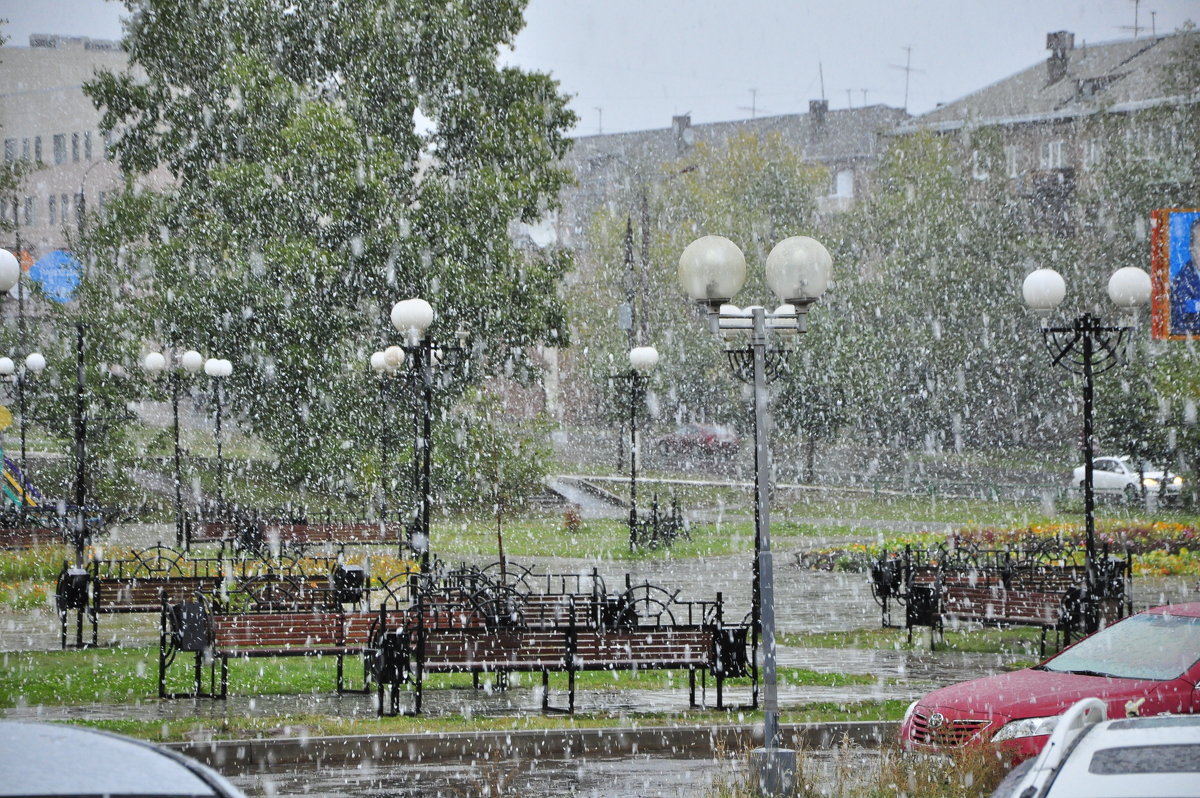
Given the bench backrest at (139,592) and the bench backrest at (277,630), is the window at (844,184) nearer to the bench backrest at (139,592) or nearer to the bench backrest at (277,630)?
the bench backrest at (139,592)

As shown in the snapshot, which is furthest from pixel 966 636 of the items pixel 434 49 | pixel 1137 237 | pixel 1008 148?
pixel 1008 148

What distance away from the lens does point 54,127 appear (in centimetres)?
6906

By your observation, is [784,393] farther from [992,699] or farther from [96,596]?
[992,699]

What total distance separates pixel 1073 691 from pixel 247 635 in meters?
6.78

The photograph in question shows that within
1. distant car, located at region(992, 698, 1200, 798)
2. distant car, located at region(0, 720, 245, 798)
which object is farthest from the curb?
→ distant car, located at region(0, 720, 245, 798)

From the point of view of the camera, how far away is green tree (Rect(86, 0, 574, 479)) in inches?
1162

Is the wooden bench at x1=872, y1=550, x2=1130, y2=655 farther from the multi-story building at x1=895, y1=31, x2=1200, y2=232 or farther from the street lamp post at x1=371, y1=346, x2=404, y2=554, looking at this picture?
the multi-story building at x1=895, y1=31, x2=1200, y2=232

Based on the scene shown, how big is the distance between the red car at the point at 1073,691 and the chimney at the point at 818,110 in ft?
246

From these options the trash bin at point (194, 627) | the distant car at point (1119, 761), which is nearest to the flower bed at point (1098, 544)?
the trash bin at point (194, 627)

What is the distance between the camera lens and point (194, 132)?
108 ft

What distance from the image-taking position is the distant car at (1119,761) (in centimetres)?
392

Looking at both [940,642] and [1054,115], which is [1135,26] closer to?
[1054,115]

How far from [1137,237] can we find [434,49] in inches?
950

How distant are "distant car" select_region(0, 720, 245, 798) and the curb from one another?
544 cm
